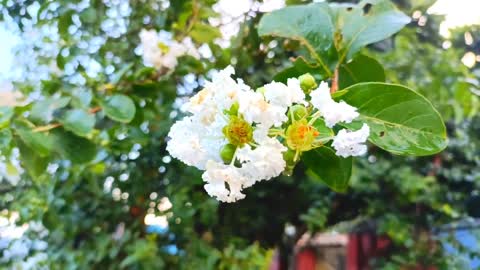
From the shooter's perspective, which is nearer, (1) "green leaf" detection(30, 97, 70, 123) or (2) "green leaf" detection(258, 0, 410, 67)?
(2) "green leaf" detection(258, 0, 410, 67)

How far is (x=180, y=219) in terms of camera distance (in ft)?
3.15

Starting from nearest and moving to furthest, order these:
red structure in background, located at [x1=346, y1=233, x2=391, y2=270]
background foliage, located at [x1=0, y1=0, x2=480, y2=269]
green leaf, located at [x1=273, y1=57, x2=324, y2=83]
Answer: green leaf, located at [x1=273, y1=57, x2=324, y2=83], background foliage, located at [x1=0, y1=0, x2=480, y2=269], red structure in background, located at [x1=346, y1=233, x2=391, y2=270]

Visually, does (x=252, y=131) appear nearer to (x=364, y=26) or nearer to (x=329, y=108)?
(x=329, y=108)

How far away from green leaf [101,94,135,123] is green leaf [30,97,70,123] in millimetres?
49

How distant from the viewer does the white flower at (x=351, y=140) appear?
0.36m

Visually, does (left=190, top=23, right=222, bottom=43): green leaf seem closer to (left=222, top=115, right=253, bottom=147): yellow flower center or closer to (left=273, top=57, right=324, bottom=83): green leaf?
(left=273, top=57, right=324, bottom=83): green leaf

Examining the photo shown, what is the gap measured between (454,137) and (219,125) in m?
1.22

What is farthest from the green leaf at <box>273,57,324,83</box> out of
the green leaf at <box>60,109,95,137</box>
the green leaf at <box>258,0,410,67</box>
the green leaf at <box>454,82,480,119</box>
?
the green leaf at <box>454,82,480,119</box>

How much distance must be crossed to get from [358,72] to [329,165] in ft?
0.48

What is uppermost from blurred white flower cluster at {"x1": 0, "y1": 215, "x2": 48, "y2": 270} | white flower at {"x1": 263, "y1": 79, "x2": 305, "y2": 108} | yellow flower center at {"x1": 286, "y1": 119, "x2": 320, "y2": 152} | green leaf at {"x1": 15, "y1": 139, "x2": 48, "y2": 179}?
white flower at {"x1": 263, "y1": 79, "x2": 305, "y2": 108}

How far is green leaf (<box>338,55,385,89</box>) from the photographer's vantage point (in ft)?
1.71

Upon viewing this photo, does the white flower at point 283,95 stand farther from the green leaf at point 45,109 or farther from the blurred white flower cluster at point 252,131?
the green leaf at point 45,109

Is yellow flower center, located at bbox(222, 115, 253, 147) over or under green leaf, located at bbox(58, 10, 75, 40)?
over

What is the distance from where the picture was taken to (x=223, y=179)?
0.35m
